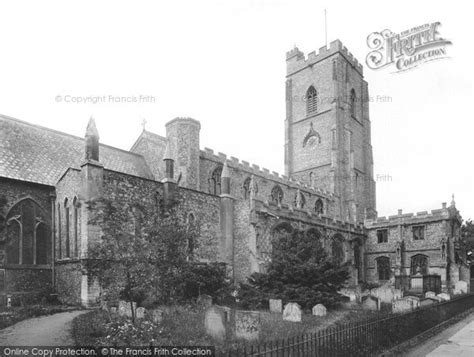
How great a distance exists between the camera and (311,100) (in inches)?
1724

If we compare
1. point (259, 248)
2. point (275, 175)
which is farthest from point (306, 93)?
point (259, 248)

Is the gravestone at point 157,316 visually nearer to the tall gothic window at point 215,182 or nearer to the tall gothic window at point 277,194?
the tall gothic window at point 215,182

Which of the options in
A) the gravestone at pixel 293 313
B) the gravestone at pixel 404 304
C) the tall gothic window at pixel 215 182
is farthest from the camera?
the tall gothic window at pixel 215 182

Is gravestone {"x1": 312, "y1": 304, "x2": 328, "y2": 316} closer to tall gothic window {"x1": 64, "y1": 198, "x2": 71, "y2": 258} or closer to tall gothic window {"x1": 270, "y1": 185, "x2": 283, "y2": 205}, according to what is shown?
tall gothic window {"x1": 64, "y1": 198, "x2": 71, "y2": 258}

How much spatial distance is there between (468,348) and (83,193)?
543 inches

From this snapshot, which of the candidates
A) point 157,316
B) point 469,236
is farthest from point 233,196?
point 469,236

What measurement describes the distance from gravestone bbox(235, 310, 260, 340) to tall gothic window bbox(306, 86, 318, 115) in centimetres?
3520

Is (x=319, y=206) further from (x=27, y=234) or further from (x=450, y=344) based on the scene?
(x=450, y=344)

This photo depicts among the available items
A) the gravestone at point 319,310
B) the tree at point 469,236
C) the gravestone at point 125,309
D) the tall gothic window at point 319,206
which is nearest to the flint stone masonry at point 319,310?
the gravestone at point 319,310

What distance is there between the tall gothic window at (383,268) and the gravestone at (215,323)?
28.8 meters

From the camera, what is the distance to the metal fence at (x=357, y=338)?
733 cm

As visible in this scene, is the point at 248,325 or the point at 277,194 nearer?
the point at 248,325

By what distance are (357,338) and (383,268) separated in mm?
29386

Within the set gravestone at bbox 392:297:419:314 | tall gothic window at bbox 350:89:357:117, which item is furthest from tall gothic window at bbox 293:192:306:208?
gravestone at bbox 392:297:419:314
